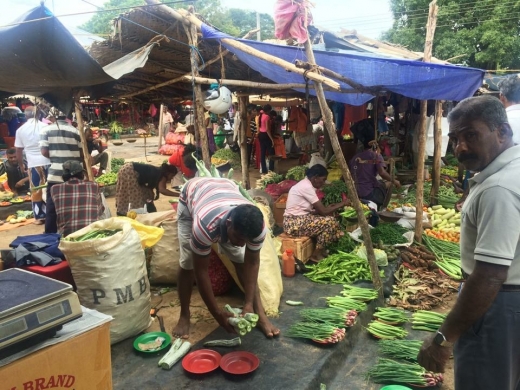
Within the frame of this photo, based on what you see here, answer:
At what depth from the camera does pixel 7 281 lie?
174cm

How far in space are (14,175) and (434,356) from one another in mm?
10475

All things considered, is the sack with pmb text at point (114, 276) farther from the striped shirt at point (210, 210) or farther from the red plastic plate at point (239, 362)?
the red plastic plate at point (239, 362)

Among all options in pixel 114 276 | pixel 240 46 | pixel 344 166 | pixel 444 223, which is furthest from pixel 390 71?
pixel 114 276

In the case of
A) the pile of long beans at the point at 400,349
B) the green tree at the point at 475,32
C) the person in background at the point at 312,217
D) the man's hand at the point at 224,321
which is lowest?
the pile of long beans at the point at 400,349

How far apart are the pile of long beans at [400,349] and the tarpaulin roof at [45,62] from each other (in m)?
3.84

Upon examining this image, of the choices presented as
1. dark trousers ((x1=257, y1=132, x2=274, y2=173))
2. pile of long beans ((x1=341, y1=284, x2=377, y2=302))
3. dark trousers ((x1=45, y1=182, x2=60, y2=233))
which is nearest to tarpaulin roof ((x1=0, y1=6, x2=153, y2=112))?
dark trousers ((x1=45, y1=182, x2=60, y2=233))

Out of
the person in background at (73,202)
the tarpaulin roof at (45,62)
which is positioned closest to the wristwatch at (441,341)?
the tarpaulin roof at (45,62)

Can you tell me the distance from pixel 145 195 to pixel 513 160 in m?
4.88

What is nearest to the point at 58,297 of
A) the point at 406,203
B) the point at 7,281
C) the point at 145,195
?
the point at 7,281

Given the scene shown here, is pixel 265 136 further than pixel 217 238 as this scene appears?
Yes

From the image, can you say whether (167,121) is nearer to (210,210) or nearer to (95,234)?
(95,234)

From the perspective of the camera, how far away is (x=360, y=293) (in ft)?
13.7

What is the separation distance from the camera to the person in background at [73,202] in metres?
4.34

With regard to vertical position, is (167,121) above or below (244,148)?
above
